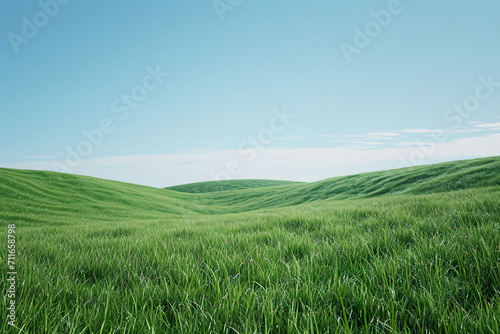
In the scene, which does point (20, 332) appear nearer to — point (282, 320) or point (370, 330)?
point (282, 320)

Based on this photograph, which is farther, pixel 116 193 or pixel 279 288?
pixel 116 193

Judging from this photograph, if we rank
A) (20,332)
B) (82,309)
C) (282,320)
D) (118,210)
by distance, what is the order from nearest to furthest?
(20,332), (282,320), (82,309), (118,210)

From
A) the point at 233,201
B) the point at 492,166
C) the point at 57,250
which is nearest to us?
the point at 57,250

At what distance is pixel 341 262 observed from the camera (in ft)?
7.50

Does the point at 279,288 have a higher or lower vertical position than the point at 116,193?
lower

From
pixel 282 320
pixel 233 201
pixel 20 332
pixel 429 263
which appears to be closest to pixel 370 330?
pixel 282 320

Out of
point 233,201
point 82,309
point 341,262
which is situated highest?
point 82,309

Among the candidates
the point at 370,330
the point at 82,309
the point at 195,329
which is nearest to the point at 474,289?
the point at 370,330

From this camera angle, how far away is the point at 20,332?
1.26 metres

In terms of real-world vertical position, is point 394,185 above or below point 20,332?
below

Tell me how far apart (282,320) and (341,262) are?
116cm

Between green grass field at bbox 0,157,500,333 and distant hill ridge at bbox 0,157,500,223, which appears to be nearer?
green grass field at bbox 0,157,500,333

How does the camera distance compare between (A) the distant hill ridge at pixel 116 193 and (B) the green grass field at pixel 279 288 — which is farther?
(A) the distant hill ridge at pixel 116 193

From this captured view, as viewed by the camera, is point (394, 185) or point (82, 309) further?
point (394, 185)
